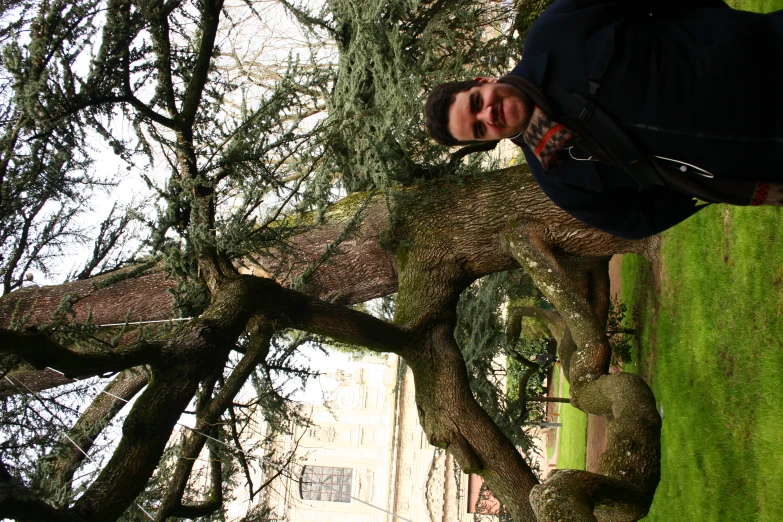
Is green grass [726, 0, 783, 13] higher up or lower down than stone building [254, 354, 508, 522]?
higher up

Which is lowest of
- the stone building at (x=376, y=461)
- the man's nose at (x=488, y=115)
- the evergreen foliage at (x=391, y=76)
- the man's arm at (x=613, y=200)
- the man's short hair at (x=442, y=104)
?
the stone building at (x=376, y=461)

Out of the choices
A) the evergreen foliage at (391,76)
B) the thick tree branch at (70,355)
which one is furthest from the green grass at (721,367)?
the thick tree branch at (70,355)

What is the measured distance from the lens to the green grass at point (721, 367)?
5.06 meters

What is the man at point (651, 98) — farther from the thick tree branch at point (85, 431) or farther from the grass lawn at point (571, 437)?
the grass lawn at point (571, 437)

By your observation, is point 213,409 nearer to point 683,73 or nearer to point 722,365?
point 683,73

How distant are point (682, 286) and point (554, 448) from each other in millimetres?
11971

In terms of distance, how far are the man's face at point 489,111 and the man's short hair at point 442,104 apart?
0.03 metres

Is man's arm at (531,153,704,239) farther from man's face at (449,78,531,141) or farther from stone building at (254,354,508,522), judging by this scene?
stone building at (254,354,508,522)

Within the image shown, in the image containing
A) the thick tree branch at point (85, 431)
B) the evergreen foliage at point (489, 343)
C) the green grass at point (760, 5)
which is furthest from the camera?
the evergreen foliage at point (489, 343)

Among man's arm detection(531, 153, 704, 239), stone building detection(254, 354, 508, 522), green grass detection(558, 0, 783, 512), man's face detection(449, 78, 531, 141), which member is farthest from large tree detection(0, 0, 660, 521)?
stone building detection(254, 354, 508, 522)

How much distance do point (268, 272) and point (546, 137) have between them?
4.03 meters

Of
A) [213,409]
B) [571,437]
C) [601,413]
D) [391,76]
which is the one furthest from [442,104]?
[571,437]

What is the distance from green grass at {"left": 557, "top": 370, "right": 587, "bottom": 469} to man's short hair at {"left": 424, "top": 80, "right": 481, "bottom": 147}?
11054mm

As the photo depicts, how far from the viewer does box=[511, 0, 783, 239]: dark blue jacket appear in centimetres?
228
